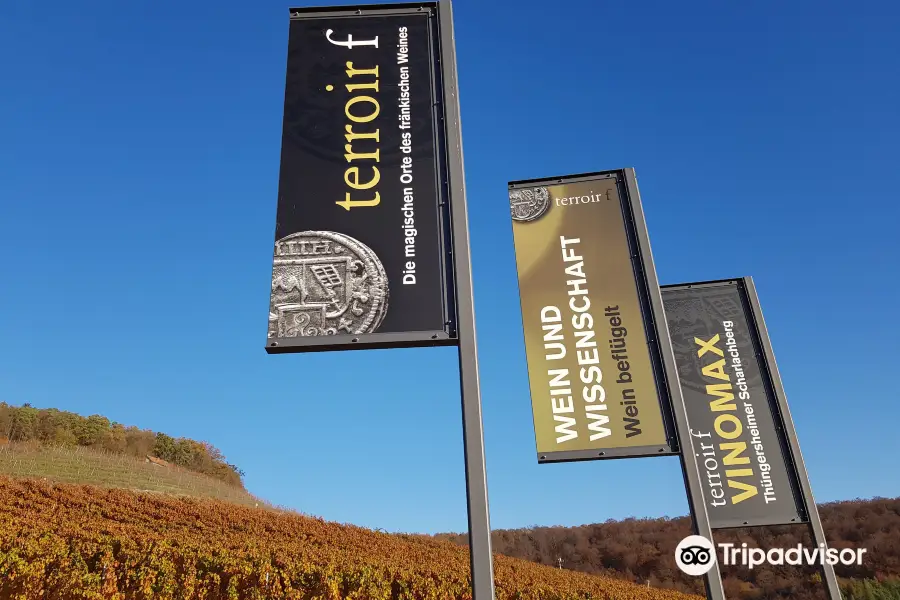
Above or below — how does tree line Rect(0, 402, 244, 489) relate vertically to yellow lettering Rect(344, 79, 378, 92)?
above

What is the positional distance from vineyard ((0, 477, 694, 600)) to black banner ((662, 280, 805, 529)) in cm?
331

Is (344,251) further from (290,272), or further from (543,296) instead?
(543,296)

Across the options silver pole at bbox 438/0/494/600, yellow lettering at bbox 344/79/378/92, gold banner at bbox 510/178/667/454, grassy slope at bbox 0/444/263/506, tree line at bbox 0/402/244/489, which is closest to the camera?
silver pole at bbox 438/0/494/600

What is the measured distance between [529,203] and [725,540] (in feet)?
74.3

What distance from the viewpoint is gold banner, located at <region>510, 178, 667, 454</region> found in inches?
222

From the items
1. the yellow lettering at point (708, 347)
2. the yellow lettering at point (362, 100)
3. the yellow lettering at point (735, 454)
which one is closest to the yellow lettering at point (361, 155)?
the yellow lettering at point (362, 100)

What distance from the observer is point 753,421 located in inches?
324

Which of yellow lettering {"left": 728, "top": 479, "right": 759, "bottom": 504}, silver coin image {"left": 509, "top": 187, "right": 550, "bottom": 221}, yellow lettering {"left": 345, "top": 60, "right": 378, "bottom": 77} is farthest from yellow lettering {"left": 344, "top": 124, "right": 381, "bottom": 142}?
yellow lettering {"left": 728, "top": 479, "right": 759, "bottom": 504}

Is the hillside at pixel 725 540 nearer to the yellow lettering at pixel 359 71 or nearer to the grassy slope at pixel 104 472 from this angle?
the grassy slope at pixel 104 472

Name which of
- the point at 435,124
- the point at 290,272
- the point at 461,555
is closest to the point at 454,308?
the point at 290,272

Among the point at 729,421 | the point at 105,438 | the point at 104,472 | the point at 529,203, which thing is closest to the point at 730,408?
the point at 729,421

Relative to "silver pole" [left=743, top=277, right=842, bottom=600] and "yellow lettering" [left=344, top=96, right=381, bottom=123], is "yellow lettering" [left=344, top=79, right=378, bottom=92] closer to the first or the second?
"yellow lettering" [left=344, top=96, right=381, bottom=123]

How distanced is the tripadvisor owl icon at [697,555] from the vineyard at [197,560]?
462 cm

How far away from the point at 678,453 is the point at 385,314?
11.4ft
